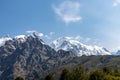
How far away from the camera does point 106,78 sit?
549ft

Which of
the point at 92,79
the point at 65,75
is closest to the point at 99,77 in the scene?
the point at 92,79

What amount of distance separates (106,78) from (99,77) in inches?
320

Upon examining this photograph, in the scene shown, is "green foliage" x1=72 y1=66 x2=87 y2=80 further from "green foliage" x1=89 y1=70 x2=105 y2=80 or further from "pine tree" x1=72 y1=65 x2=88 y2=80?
"green foliage" x1=89 y1=70 x2=105 y2=80

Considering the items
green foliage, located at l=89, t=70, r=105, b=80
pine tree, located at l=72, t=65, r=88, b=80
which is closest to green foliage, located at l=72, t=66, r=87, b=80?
pine tree, located at l=72, t=65, r=88, b=80

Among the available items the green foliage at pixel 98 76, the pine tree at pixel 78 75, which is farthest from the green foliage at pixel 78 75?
the green foliage at pixel 98 76

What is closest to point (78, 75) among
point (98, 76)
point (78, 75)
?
point (78, 75)

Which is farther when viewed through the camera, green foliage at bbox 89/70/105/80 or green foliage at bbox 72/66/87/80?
green foliage at bbox 72/66/87/80

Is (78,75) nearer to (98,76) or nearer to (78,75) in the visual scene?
(78,75)

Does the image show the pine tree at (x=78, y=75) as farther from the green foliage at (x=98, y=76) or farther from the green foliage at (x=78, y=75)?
the green foliage at (x=98, y=76)

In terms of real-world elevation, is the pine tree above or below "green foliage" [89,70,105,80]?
above

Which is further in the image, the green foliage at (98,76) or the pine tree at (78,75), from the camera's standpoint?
the pine tree at (78,75)

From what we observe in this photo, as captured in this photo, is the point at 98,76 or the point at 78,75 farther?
the point at 78,75

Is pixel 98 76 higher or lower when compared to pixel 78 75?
lower

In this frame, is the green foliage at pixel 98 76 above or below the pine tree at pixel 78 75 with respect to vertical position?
below
